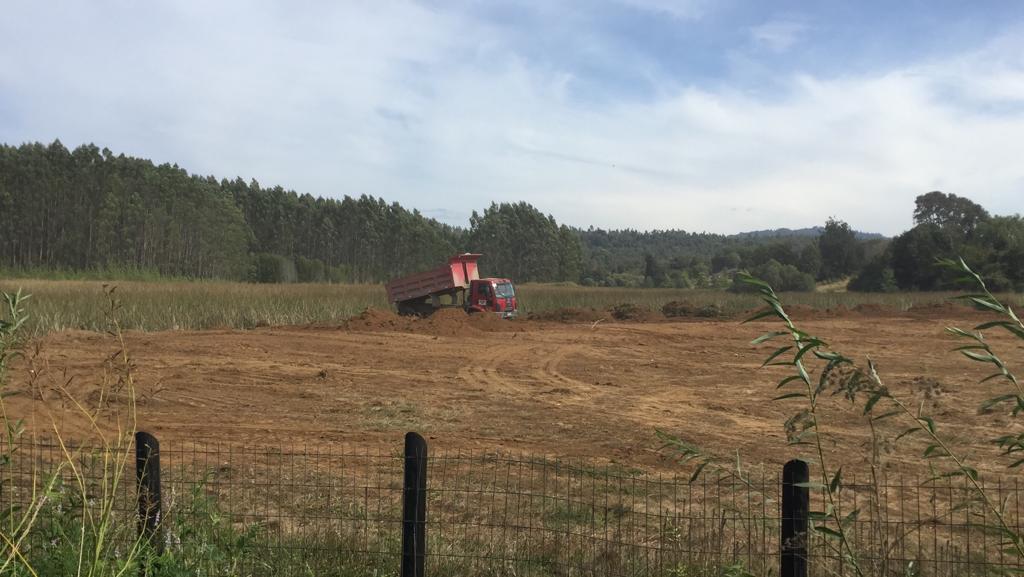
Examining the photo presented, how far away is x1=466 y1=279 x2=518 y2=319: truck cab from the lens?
26.0 meters

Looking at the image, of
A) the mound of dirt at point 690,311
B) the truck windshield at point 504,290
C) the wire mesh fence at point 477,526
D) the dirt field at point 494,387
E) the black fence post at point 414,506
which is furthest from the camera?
the mound of dirt at point 690,311

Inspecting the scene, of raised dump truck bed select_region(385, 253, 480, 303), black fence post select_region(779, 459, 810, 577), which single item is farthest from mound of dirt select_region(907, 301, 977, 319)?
black fence post select_region(779, 459, 810, 577)

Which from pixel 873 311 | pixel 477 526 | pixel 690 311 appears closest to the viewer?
pixel 477 526

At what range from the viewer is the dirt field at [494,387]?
10062mm

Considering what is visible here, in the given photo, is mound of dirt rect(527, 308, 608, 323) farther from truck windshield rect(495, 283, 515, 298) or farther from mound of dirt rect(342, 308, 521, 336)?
mound of dirt rect(342, 308, 521, 336)

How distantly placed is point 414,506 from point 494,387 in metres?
10.1

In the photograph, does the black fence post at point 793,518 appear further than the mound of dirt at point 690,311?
No

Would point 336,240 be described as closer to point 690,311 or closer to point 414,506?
point 690,311

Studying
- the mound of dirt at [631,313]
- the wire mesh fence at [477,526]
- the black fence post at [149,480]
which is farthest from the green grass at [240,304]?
the black fence post at [149,480]

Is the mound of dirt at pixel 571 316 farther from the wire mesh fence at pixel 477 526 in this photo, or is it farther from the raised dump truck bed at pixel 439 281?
the wire mesh fence at pixel 477 526

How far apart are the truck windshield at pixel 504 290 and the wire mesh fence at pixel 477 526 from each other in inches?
692

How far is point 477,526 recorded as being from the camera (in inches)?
244

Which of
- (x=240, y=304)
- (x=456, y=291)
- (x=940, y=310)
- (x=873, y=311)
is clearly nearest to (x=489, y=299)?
(x=456, y=291)

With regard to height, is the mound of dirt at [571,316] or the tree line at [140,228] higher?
the tree line at [140,228]
